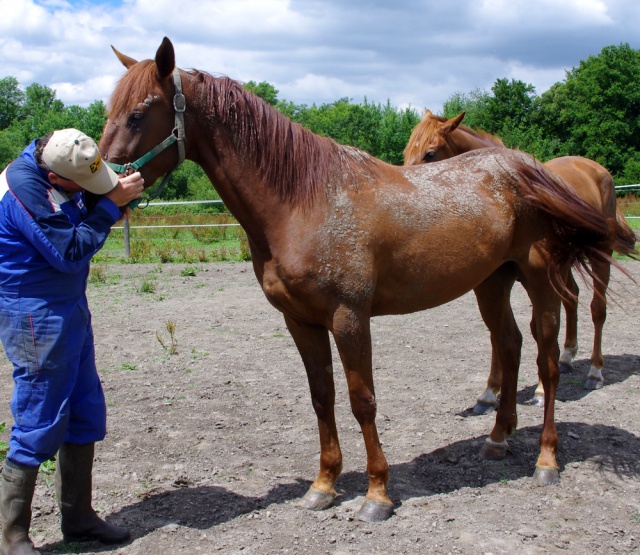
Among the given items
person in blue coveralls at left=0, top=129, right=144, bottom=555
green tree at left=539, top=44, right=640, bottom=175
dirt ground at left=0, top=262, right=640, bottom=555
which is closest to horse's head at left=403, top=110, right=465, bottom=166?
dirt ground at left=0, top=262, right=640, bottom=555

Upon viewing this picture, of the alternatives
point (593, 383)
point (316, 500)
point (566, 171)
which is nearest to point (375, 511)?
point (316, 500)

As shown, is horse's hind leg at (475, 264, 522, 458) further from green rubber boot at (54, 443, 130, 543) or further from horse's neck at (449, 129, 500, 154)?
green rubber boot at (54, 443, 130, 543)

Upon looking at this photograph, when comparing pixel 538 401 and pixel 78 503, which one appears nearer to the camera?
pixel 78 503

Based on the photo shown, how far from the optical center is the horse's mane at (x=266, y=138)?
3.15 m

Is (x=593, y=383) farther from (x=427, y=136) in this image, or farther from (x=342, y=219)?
(x=342, y=219)

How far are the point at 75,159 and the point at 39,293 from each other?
62 centimetres

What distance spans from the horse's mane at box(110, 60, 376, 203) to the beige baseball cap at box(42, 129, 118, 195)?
576 millimetres

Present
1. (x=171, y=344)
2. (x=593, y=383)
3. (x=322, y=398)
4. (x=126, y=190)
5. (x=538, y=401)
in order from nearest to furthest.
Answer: (x=126, y=190), (x=322, y=398), (x=538, y=401), (x=593, y=383), (x=171, y=344)

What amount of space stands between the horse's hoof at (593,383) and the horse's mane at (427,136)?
234 cm

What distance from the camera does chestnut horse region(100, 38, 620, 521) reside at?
10.2 ft

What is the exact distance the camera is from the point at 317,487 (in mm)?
3475

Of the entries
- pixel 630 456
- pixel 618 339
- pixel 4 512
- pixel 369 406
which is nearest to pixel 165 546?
pixel 4 512

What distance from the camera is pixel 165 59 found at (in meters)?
2.98

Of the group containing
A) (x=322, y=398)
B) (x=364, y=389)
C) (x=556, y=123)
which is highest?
(x=556, y=123)
